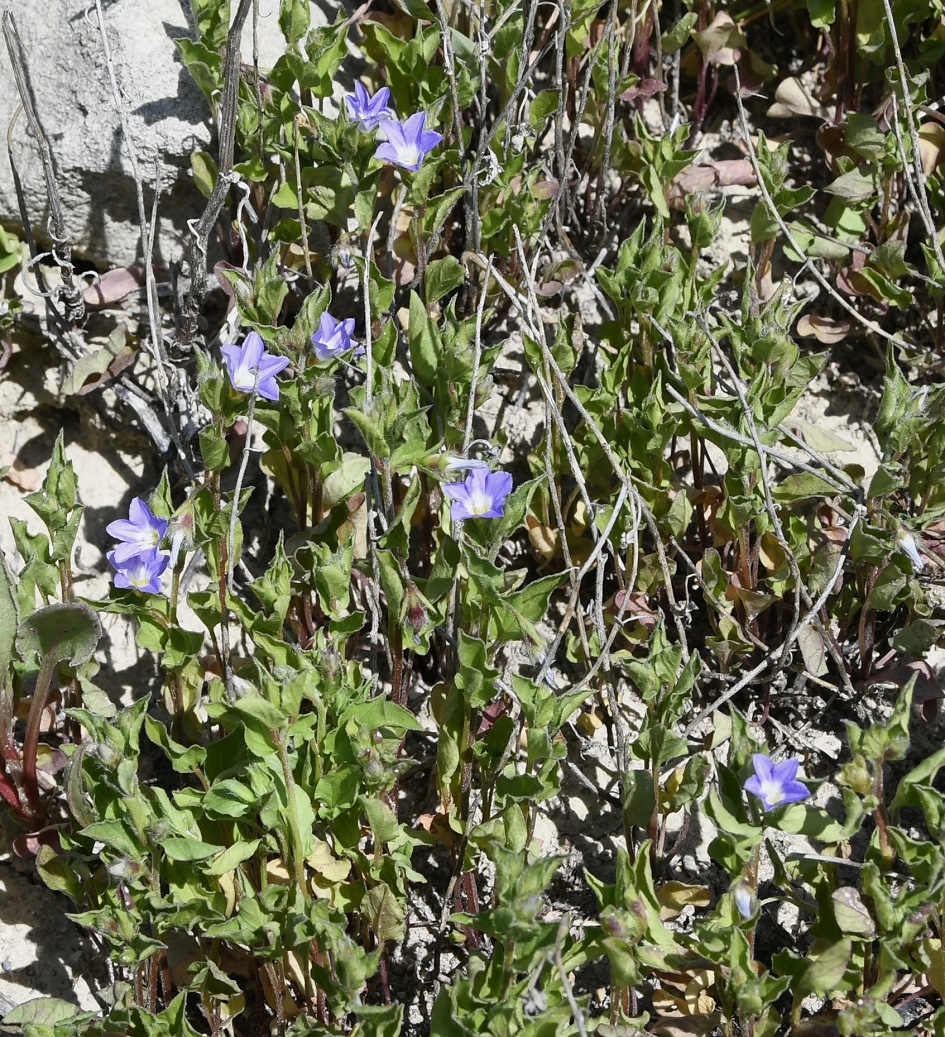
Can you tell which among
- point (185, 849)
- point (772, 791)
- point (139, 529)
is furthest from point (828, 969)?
point (139, 529)

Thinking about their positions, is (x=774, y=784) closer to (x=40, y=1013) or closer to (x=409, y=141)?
(x=40, y=1013)

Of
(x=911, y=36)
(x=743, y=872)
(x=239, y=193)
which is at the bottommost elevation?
(x=743, y=872)

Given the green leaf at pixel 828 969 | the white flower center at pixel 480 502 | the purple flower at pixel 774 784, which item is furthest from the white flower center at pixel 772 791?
the white flower center at pixel 480 502

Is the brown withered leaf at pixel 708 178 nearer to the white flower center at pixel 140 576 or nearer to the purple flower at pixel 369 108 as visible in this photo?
the purple flower at pixel 369 108

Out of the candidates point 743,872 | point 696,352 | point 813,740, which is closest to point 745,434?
point 696,352

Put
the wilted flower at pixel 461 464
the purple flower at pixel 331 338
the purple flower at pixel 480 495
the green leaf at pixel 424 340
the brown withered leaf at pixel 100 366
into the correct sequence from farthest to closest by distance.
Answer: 1. the brown withered leaf at pixel 100 366
2. the green leaf at pixel 424 340
3. the purple flower at pixel 331 338
4. the wilted flower at pixel 461 464
5. the purple flower at pixel 480 495

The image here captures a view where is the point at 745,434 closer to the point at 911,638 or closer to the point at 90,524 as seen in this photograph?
the point at 911,638

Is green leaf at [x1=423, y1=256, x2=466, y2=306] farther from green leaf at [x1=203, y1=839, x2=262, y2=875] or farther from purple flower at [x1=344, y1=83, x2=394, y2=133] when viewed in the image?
green leaf at [x1=203, y1=839, x2=262, y2=875]
